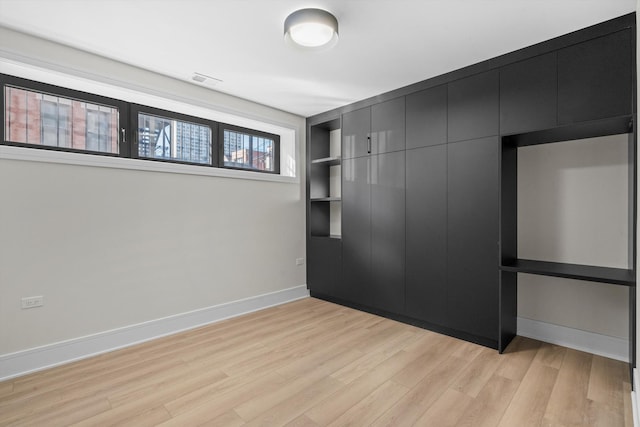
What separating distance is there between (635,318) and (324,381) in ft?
6.66

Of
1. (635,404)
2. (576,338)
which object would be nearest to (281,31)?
(635,404)

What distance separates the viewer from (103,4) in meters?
2.03

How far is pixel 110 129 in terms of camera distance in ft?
9.51

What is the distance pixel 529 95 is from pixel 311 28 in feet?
5.82

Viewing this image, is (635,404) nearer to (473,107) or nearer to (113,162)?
(473,107)

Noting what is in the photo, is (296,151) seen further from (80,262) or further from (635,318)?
(635,318)

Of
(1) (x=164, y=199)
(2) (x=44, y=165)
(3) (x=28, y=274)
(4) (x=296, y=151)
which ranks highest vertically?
(4) (x=296, y=151)

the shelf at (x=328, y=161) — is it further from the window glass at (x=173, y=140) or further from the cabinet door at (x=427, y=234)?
the window glass at (x=173, y=140)

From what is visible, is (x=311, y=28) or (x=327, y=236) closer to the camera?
(x=311, y=28)

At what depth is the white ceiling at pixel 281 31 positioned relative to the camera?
205cm

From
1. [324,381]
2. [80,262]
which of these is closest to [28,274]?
[80,262]

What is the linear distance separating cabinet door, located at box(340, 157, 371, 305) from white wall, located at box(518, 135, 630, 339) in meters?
1.48

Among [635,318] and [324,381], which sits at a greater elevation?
[635,318]

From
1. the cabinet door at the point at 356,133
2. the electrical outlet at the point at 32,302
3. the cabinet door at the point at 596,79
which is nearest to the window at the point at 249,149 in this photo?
the cabinet door at the point at 356,133
